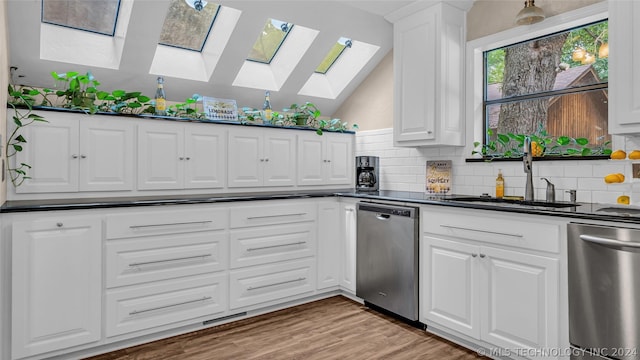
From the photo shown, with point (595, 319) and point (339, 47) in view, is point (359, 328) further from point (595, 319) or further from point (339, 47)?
point (339, 47)

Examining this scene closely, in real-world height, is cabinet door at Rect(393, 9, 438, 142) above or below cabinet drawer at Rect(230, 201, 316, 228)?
above

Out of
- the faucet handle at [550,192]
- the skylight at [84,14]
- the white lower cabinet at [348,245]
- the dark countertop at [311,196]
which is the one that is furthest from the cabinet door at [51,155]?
the faucet handle at [550,192]

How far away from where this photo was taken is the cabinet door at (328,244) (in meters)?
3.52

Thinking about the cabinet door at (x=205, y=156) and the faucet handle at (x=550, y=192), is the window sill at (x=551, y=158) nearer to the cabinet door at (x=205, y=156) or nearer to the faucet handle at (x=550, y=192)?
the faucet handle at (x=550, y=192)

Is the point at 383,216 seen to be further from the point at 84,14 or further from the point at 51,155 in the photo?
the point at 84,14

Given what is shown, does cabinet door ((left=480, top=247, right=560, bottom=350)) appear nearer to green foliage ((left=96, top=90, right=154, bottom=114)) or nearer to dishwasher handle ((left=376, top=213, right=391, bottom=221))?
dishwasher handle ((left=376, top=213, right=391, bottom=221))

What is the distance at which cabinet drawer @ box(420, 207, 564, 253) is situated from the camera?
213 centimetres

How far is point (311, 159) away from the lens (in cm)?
377

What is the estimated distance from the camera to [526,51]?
3133 mm

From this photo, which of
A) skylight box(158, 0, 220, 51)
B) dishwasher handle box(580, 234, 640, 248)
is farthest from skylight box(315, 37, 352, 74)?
dishwasher handle box(580, 234, 640, 248)

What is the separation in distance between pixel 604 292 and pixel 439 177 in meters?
1.74

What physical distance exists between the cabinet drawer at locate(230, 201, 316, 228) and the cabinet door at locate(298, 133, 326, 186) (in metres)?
0.35

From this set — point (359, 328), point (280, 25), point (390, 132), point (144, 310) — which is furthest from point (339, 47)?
point (144, 310)

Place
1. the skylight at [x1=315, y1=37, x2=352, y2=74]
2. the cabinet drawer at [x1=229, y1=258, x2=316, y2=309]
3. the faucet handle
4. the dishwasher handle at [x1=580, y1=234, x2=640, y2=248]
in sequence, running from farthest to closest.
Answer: the skylight at [x1=315, y1=37, x2=352, y2=74], the cabinet drawer at [x1=229, y1=258, x2=316, y2=309], the faucet handle, the dishwasher handle at [x1=580, y1=234, x2=640, y2=248]
